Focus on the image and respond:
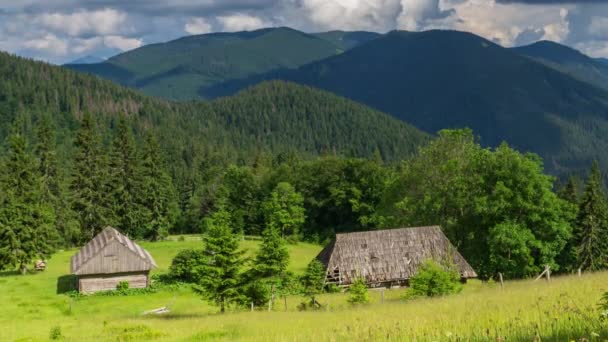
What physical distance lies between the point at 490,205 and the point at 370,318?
3558cm

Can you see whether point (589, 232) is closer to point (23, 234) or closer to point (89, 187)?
point (23, 234)

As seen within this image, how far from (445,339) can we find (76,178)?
268 feet

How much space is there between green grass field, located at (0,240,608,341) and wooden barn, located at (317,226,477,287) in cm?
340

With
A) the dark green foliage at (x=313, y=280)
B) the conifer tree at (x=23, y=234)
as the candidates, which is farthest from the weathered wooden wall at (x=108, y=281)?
the dark green foliage at (x=313, y=280)

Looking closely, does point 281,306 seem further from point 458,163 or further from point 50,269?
point 50,269

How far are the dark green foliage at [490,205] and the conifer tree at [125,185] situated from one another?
43.5m

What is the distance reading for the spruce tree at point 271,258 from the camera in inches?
1388

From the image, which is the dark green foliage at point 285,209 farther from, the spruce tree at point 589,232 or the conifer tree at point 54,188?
the spruce tree at point 589,232

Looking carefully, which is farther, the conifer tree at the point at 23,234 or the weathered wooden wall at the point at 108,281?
the conifer tree at the point at 23,234

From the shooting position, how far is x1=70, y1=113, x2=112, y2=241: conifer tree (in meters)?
83.4

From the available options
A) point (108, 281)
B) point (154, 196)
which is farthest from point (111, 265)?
point (154, 196)

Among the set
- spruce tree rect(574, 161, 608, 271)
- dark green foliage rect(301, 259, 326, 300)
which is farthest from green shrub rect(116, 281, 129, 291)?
spruce tree rect(574, 161, 608, 271)

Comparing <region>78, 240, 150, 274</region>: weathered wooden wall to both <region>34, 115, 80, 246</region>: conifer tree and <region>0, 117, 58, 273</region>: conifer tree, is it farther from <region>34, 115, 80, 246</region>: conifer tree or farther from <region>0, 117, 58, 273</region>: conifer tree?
<region>34, 115, 80, 246</region>: conifer tree

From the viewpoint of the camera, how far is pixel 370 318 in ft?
54.1
